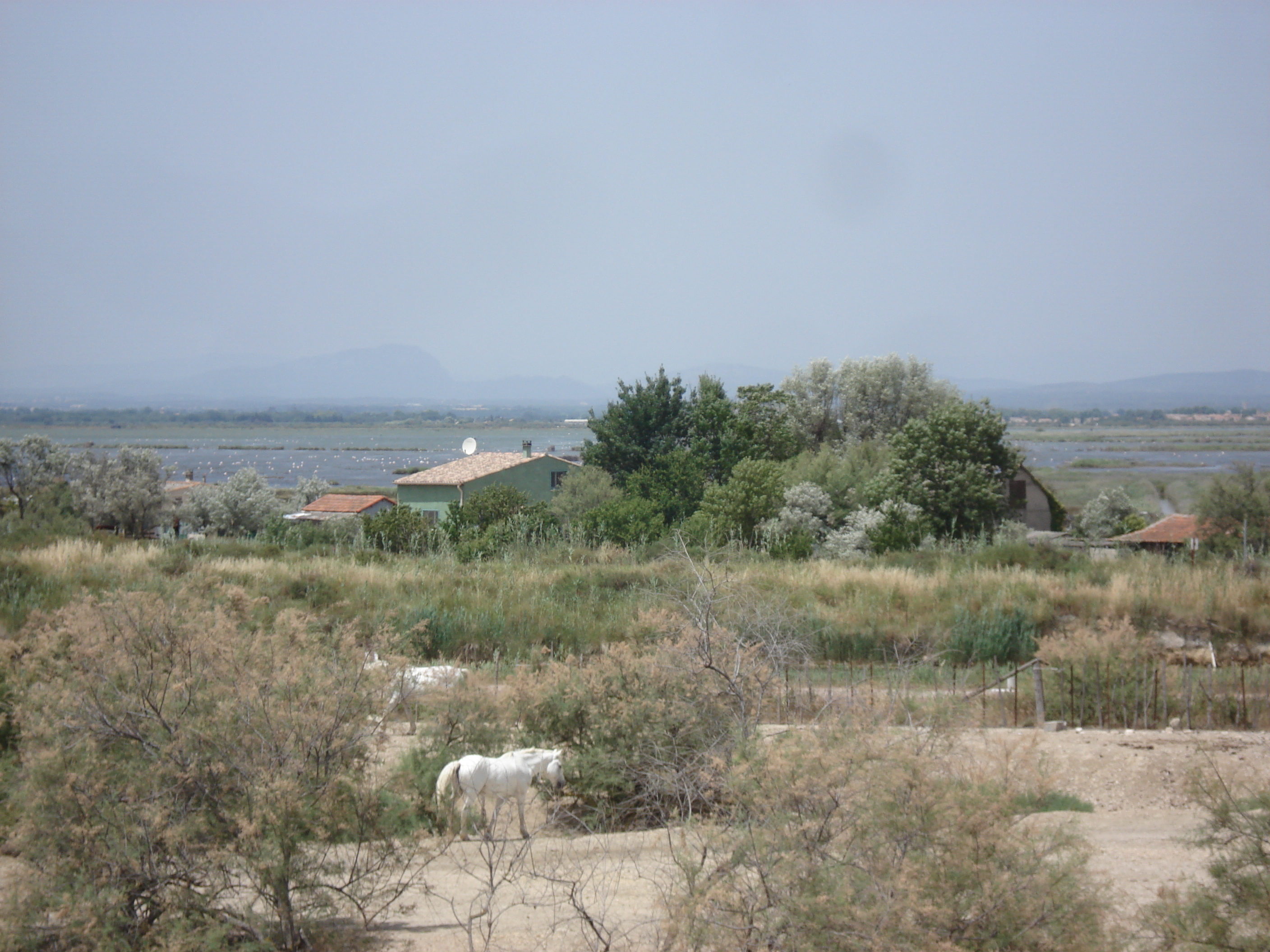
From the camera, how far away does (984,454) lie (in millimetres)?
33062

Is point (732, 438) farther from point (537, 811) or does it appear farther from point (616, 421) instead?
point (537, 811)

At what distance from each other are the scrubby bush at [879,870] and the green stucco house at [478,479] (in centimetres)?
3910

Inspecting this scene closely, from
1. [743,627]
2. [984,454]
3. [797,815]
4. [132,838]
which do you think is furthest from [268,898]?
[984,454]

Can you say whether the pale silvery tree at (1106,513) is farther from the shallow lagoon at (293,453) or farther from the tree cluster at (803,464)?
the shallow lagoon at (293,453)

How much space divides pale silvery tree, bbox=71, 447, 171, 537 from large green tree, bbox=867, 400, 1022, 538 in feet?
112

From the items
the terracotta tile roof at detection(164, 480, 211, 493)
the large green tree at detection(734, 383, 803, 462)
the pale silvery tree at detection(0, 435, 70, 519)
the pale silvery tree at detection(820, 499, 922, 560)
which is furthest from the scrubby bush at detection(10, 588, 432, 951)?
the terracotta tile roof at detection(164, 480, 211, 493)

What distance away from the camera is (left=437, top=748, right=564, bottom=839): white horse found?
26.9ft

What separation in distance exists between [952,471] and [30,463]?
48.0 m

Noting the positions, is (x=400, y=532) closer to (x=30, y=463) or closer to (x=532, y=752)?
(x=532, y=752)

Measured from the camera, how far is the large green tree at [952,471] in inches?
1262

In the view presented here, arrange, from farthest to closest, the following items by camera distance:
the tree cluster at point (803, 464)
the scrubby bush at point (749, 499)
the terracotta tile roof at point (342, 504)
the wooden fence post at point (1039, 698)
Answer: the terracotta tile roof at point (342, 504)
the scrubby bush at point (749, 499)
the tree cluster at point (803, 464)
the wooden fence post at point (1039, 698)

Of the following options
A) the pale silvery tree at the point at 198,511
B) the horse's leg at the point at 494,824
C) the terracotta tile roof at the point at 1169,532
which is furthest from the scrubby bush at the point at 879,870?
the pale silvery tree at the point at 198,511

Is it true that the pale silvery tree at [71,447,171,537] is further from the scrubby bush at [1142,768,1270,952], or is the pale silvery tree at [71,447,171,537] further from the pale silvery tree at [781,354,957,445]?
the scrubby bush at [1142,768,1270,952]

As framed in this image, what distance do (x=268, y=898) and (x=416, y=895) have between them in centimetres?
159
